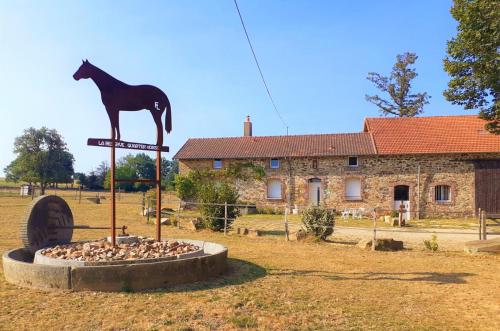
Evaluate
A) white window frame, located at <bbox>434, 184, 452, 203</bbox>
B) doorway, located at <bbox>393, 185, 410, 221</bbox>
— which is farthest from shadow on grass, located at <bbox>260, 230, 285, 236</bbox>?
white window frame, located at <bbox>434, 184, 452, 203</bbox>

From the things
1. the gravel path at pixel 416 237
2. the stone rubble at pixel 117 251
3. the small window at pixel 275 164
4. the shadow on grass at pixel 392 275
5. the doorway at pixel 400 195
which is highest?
the small window at pixel 275 164

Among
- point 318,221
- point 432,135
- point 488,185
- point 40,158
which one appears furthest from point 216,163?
point 40,158

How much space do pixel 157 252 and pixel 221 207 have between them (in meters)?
7.23

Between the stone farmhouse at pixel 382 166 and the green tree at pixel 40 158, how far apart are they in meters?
29.4

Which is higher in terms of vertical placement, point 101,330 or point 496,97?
point 496,97

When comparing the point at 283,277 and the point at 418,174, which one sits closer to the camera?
the point at 283,277

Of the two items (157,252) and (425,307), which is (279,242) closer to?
(157,252)

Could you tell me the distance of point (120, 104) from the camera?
6863 mm

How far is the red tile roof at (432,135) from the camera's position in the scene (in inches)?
837

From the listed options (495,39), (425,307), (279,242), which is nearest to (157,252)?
(425,307)

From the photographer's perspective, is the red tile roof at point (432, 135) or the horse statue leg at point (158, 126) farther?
the red tile roof at point (432, 135)

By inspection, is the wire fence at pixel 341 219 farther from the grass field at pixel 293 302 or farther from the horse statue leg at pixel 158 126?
the grass field at pixel 293 302

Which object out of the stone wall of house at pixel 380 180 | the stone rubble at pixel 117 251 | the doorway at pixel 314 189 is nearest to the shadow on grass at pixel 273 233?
Result: the stone rubble at pixel 117 251

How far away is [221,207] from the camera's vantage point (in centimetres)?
1376
